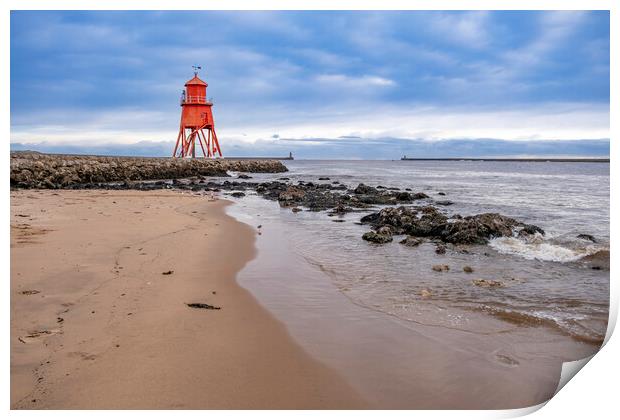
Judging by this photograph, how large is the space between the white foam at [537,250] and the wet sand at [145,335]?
19.7 ft

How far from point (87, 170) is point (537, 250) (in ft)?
89.9

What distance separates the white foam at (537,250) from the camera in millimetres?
8984

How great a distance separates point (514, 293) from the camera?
643 centimetres

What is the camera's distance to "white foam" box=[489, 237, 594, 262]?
29.5ft

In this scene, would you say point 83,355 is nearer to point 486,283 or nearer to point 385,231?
point 486,283

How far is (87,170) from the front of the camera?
27.8 m

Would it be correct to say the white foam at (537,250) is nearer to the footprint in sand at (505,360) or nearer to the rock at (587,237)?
the rock at (587,237)

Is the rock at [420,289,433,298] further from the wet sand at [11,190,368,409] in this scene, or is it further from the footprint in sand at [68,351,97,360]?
the footprint in sand at [68,351,97,360]

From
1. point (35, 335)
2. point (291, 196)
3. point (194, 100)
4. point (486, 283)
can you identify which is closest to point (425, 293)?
point (486, 283)

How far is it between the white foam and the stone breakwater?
2180 cm

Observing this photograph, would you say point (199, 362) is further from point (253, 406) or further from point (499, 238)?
point (499, 238)

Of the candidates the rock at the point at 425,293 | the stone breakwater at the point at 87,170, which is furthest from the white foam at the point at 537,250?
the stone breakwater at the point at 87,170

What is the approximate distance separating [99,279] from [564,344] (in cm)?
611

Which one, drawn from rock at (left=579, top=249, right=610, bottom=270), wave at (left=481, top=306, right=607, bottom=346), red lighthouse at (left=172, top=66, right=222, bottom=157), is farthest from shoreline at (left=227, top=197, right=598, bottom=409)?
red lighthouse at (left=172, top=66, right=222, bottom=157)
